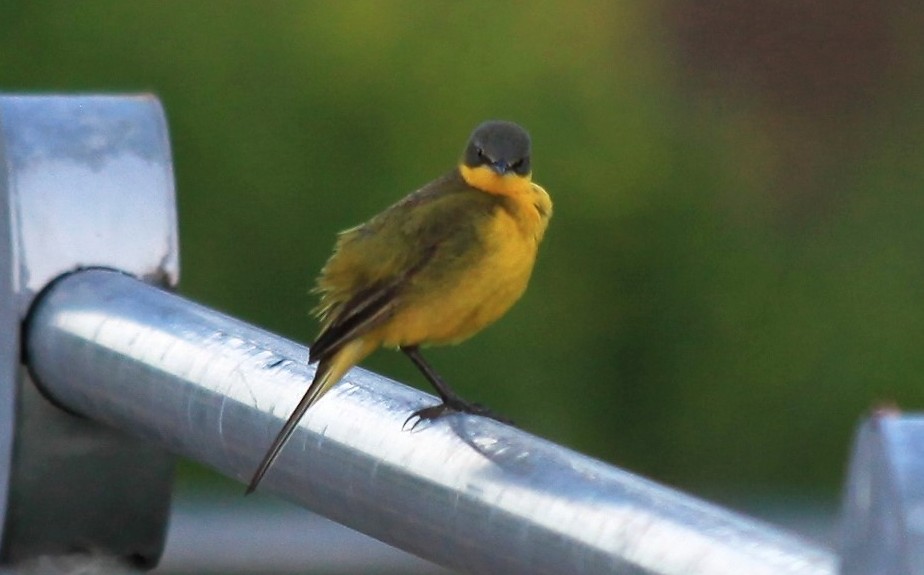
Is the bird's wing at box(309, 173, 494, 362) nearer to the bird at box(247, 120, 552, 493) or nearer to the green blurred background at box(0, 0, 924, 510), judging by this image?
the bird at box(247, 120, 552, 493)

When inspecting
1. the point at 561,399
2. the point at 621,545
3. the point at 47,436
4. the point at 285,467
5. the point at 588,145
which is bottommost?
the point at 561,399

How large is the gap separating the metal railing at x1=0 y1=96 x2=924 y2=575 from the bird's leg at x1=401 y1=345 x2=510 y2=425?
0.02m

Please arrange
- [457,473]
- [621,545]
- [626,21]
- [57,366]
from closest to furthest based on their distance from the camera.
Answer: [621,545] < [457,473] < [57,366] < [626,21]

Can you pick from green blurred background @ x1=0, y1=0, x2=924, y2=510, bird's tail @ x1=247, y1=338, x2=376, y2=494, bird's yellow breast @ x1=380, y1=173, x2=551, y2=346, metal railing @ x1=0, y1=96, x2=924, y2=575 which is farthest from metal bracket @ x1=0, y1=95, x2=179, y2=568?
green blurred background @ x1=0, y1=0, x2=924, y2=510

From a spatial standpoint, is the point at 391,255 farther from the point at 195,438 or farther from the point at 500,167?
the point at 195,438

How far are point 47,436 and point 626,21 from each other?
652 cm

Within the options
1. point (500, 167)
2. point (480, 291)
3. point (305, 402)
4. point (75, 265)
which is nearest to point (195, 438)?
point (305, 402)

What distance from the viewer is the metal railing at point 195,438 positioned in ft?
3.32

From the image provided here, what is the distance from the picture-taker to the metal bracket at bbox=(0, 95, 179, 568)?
1.76 metres

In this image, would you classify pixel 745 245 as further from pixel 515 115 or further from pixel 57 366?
pixel 57 366

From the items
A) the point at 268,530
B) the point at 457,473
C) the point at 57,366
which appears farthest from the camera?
the point at 268,530

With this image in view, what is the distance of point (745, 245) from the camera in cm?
723

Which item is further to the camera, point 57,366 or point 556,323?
point 556,323

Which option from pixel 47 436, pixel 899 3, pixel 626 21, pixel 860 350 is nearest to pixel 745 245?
pixel 860 350
